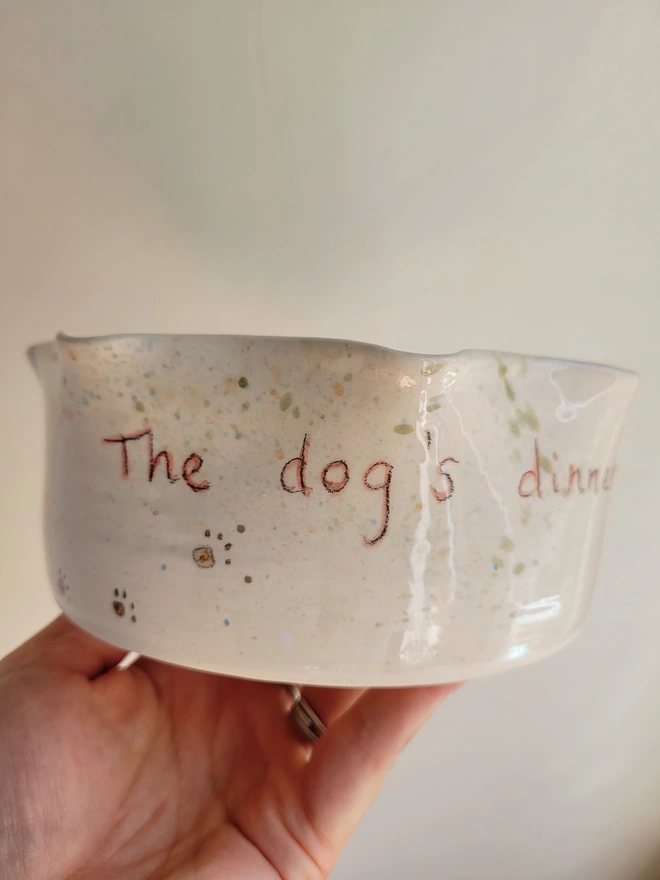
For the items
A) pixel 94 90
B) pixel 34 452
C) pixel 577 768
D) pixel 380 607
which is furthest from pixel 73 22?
pixel 577 768

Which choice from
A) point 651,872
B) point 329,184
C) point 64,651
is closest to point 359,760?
point 64,651

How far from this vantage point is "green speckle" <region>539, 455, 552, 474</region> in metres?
0.23

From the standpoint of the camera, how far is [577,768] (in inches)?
24.1

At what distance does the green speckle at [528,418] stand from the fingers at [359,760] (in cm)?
24

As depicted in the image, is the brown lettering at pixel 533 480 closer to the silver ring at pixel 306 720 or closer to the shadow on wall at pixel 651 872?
the silver ring at pixel 306 720

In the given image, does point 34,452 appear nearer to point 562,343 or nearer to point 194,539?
point 194,539

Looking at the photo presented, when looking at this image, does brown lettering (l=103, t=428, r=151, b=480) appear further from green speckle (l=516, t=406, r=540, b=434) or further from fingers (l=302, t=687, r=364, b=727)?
fingers (l=302, t=687, r=364, b=727)

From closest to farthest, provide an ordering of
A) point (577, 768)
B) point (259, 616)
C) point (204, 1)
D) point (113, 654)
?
point (259, 616) → point (204, 1) → point (113, 654) → point (577, 768)

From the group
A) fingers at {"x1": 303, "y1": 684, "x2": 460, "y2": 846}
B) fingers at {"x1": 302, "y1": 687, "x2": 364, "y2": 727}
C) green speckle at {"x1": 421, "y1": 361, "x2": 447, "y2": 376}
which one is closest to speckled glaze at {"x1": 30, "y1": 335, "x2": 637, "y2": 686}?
green speckle at {"x1": 421, "y1": 361, "x2": 447, "y2": 376}

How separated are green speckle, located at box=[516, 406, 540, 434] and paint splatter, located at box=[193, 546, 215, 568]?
0.14 metres

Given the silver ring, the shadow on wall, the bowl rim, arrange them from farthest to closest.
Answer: the shadow on wall, the silver ring, the bowl rim

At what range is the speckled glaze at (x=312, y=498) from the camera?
0.21 metres

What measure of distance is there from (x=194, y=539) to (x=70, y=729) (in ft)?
0.88

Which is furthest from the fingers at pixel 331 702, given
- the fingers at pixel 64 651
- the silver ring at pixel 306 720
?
the fingers at pixel 64 651
